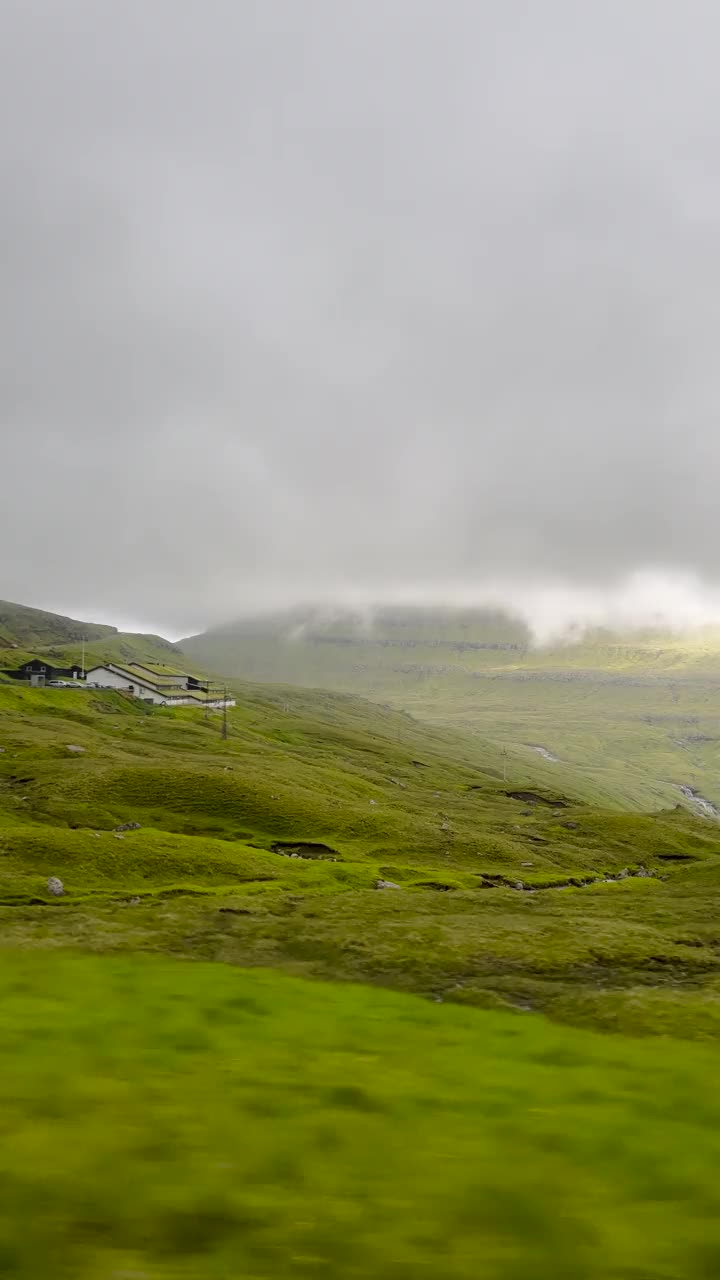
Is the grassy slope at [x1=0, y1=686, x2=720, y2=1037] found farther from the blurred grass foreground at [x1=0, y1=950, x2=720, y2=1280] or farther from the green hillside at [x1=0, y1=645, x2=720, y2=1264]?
the blurred grass foreground at [x1=0, y1=950, x2=720, y2=1280]

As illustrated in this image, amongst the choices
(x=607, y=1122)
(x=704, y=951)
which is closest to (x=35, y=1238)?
(x=607, y=1122)

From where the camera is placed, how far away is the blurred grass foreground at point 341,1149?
29.5 ft

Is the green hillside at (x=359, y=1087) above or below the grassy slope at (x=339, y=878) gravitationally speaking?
above

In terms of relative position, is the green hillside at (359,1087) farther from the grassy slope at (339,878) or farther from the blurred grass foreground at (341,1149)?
the grassy slope at (339,878)

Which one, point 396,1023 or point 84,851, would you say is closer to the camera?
point 396,1023

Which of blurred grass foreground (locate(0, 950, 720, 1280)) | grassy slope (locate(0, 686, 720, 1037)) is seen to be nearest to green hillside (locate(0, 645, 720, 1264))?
blurred grass foreground (locate(0, 950, 720, 1280))

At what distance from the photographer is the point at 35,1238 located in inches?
349

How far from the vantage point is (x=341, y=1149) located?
1208cm

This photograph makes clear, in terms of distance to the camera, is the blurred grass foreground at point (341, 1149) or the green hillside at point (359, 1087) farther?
the green hillside at point (359, 1087)

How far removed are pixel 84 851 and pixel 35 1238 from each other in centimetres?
6147

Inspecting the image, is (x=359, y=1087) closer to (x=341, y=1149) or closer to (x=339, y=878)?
(x=341, y=1149)

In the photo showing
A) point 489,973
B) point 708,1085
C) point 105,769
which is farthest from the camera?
point 105,769

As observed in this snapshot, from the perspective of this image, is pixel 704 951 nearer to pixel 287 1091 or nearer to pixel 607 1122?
pixel 607 1122

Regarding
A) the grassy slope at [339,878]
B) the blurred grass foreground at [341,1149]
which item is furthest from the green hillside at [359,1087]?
the grassy slope at [339,878]
